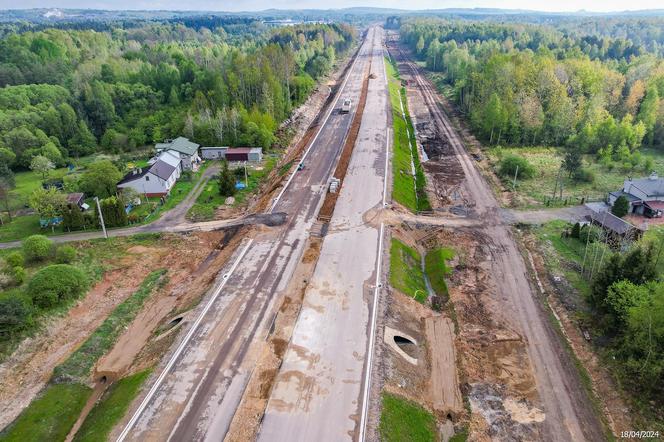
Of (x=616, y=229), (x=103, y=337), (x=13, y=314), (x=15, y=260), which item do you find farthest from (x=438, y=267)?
(x=15, y=260)

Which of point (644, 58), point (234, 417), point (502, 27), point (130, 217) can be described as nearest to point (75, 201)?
point (130, 217)

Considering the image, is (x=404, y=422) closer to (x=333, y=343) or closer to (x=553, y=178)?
(x=333, y=343)

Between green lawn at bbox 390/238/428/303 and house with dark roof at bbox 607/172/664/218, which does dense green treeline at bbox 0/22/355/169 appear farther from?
house with dark roof at bbox 607/172/664/218

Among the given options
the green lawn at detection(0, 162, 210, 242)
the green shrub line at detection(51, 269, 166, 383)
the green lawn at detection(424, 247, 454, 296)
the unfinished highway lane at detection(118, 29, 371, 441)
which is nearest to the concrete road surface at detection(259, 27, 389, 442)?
the unfinished highway lane at detection(118, 29, 371, 441)

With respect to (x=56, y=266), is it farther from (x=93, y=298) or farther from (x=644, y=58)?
(x=644, y=58)

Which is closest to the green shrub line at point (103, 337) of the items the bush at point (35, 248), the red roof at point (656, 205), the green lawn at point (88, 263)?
the green lawn at point (88, 263)

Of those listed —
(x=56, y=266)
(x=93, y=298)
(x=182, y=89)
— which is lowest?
(x=93, y=298)
